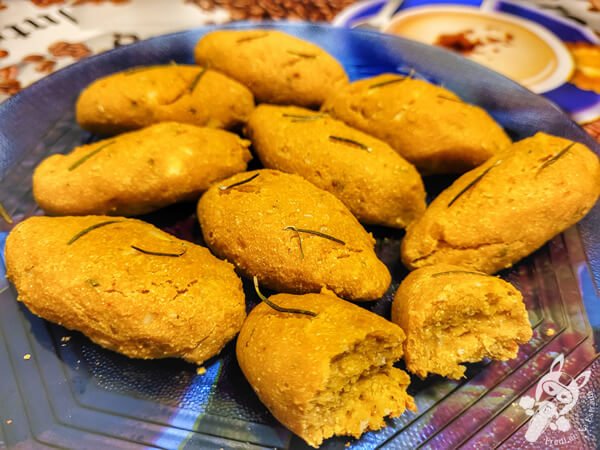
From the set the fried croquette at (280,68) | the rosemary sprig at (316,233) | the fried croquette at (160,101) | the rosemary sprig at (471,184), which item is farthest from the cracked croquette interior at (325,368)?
the fried croquette at (280,68)

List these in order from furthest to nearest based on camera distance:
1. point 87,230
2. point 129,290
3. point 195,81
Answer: point 195,81 → point 87,230 → point 129,290

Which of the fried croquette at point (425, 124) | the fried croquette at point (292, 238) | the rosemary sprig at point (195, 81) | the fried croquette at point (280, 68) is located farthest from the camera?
the fried croquette at point (280, 68)

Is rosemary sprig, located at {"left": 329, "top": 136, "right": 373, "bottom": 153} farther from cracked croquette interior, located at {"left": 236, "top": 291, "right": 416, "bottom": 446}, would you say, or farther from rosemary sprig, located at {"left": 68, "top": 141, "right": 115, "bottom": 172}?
rosemary sprig, located at {"left": 68, "top": 141, "right": 115, "bottom": 172}

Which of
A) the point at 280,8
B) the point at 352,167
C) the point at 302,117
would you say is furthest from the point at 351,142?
the point at 280,8

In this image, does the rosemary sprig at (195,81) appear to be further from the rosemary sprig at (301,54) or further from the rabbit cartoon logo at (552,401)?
the rabbit cartoon logo at (552,401)

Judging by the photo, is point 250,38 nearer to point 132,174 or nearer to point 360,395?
point 132,174

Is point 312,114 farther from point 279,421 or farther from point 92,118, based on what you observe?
point 279,421

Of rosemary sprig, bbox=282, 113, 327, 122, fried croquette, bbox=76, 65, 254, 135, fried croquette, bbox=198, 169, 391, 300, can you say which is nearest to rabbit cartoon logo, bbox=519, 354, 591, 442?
fried croquette, bbox=198, 169, 391, 300

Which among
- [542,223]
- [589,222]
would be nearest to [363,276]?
[542,223]
